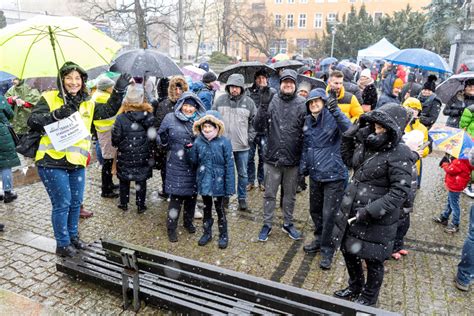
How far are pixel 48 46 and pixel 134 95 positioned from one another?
5.12 feet

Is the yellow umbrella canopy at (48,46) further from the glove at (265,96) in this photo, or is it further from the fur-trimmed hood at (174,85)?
the glove at (265,96)

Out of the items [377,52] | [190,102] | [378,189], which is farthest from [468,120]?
[377,52]

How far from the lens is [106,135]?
610cm

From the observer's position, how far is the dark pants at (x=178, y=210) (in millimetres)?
5090

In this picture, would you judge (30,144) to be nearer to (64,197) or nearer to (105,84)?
(64,197)

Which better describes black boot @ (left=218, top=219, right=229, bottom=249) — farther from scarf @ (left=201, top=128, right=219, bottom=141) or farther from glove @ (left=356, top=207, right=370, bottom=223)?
glove @ (left=356, top=207, right=370, bottom=223)

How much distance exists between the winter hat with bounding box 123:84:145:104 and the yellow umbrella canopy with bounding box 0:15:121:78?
1140mm

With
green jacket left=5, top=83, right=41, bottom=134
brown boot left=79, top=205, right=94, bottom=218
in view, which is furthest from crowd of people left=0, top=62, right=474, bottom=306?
green jacket left=5, top=83, right=41, bottom=134

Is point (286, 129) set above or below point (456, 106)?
below

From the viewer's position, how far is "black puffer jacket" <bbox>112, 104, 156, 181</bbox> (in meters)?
5.48

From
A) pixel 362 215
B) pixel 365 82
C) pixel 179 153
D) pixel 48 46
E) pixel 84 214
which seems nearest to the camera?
pixel 362 215

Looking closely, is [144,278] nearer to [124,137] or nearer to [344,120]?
[124,137]

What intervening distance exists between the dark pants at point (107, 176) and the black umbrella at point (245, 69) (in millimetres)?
2323

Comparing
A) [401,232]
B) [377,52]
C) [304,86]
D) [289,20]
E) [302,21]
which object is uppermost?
[289,20]
